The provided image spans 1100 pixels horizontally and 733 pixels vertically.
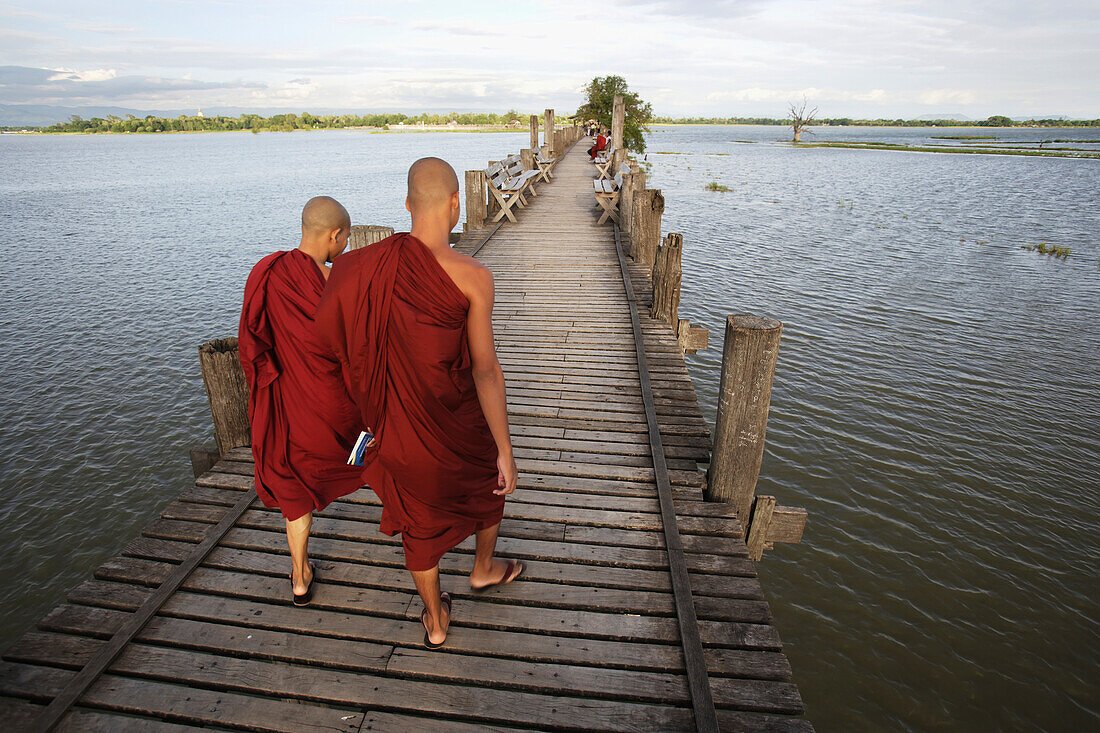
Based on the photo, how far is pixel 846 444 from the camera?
722 centimetres

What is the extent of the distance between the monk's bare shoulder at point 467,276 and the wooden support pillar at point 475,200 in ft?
30.9

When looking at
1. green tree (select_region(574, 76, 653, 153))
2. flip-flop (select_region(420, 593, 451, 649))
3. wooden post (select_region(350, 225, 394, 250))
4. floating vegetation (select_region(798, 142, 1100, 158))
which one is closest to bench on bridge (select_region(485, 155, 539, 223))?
wooden post (select_region(350, 225, 394, 250))

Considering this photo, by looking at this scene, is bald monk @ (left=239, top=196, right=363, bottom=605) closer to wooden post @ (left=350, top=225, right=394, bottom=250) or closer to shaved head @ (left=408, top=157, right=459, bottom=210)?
shaved head @ (left=408, top=157, right=459, bottom=210)

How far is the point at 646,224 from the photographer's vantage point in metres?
9.02

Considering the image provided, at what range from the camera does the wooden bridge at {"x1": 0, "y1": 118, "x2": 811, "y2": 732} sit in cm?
237

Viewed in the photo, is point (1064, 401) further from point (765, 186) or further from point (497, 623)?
point (765, 186)

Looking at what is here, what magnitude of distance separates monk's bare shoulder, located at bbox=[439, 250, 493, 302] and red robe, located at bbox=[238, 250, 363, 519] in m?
0.89

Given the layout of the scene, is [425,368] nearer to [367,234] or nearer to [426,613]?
[426,613]

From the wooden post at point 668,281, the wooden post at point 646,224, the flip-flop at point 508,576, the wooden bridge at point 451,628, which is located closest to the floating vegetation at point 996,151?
the wooden post at point 646,224

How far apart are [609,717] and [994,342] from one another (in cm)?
1111

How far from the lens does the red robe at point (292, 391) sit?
8.88ft

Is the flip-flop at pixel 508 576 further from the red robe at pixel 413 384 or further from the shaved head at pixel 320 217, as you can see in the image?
the shaved head at pixel 320 217

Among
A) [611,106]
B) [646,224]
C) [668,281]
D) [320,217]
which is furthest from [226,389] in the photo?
[611,106]

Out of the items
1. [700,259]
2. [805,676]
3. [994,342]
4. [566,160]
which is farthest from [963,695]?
[566,160]
